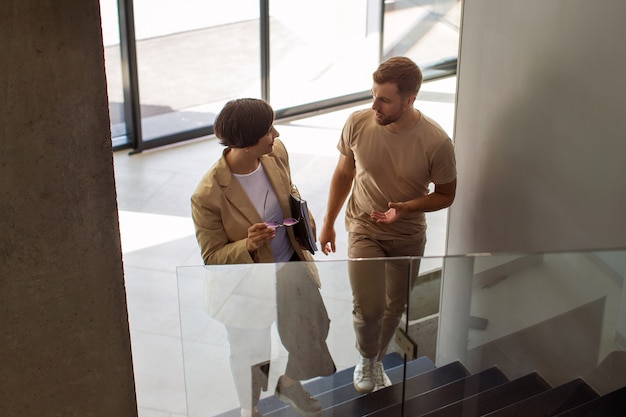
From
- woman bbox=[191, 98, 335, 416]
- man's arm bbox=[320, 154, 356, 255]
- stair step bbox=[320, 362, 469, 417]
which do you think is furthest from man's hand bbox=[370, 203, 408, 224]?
stair step bbox=[320, 362, 469, 417]

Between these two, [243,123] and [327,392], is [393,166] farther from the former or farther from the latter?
[327,392]

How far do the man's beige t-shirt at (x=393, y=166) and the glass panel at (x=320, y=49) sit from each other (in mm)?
5934

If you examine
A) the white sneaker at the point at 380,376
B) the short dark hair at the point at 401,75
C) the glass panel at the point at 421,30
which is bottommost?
the white sneaker at the point at 380,376

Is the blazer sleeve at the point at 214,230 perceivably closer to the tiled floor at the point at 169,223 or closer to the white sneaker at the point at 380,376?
the tiled floor at the point at 169,223

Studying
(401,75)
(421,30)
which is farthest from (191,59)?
(401,75)

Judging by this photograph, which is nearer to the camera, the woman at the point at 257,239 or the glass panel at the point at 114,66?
the woman at the point at 257,239

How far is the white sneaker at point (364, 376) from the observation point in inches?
166

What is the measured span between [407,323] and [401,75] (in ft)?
4.36

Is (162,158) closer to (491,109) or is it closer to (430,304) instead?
(491,109)

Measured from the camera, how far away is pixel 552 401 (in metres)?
4.24

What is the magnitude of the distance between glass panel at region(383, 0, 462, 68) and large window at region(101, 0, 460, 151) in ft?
0.04

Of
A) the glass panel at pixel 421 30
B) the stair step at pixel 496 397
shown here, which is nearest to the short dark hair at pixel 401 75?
the stair step at pixel 496 397

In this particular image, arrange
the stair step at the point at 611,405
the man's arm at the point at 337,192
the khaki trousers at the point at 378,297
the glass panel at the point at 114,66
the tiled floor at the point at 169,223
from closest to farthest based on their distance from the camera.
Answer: the khaki trousers at the point at 378,297 < the stair step at the point at 611,405 < the man's arm at the point at 337,192 < the tiled floor at the point at 169,223 < the glass panel at the point at 114,66

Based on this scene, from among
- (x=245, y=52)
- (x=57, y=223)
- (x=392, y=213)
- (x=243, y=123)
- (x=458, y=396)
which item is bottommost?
(x=458, y=396)
